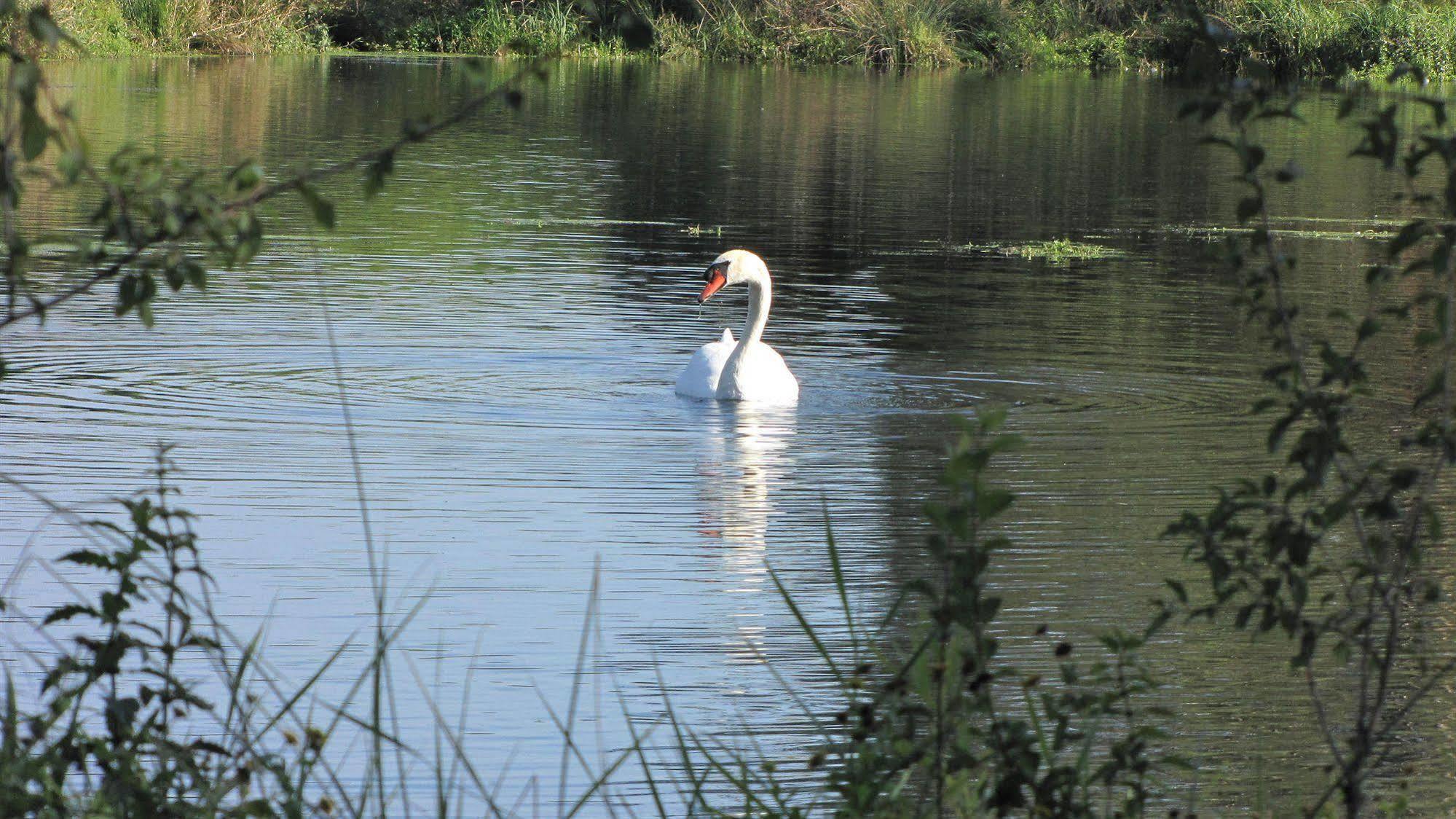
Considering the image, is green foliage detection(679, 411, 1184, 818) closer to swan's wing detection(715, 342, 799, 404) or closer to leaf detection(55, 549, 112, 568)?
leaf detection(55, 549, 112, 568)

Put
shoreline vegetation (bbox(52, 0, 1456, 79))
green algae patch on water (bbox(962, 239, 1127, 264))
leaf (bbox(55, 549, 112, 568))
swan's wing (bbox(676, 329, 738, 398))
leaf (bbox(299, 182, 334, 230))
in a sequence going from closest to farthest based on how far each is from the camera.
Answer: leaf (bbox(299, 182, 334, 230))
leaf (bbox(55, 549, 112, 568))
swan's wing (bbox(676, 329, 738, 398))
green algae patch on water (bbox(962, 239, 1127, 264))
shoreline vegetation (bbox(52, 0, 1456, 79))

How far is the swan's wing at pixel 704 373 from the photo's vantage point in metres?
11.9

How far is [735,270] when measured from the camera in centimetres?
1308

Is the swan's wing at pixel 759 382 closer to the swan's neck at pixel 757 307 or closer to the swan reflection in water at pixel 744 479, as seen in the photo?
the swan reflection in water at pixel 744 479

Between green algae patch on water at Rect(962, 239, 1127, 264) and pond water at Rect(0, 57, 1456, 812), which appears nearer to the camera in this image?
pond water at Rect(0, 57, 1456, 812)

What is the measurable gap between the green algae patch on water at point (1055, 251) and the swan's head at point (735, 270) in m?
6.73

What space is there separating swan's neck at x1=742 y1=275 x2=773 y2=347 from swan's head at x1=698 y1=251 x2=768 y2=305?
4 cm

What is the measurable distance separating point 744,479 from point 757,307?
10.7 feet

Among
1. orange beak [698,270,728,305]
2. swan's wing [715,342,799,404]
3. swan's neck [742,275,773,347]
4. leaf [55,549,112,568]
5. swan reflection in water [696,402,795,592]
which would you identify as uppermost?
leaf [55,549,112,568]

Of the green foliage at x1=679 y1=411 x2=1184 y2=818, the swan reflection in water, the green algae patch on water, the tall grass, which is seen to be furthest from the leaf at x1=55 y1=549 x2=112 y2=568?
the tall grass

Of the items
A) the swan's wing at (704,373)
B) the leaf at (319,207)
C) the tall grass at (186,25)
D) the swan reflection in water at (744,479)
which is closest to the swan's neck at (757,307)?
the swan's wing at (704,373)

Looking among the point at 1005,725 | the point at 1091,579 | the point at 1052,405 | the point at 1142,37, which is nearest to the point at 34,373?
the point at 1052,405

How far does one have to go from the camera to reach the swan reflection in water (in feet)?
26.3

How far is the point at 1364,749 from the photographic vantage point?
3705mm
